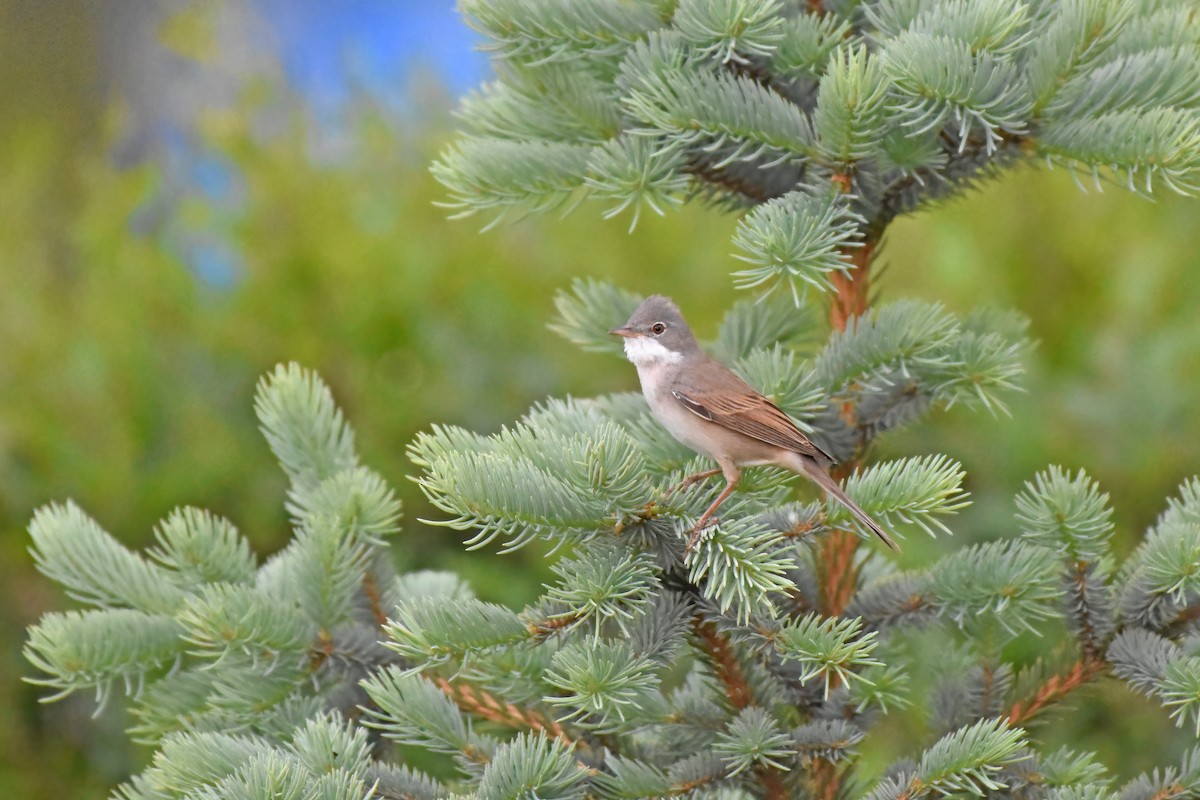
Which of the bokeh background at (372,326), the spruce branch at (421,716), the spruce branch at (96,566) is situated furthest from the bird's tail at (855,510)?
the bokeh background at (372,326)

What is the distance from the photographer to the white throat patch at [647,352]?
235cm

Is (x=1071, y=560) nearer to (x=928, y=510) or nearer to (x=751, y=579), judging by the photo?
(x=928, y=510)

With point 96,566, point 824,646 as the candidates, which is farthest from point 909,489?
point 96,566

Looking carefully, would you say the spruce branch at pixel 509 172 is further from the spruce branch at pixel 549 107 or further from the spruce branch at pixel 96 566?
the spruce branch at pixel 96 566

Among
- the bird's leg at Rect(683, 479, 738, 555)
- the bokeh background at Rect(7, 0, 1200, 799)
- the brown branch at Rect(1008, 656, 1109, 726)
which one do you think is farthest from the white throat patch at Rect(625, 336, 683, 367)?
the bokeh background at Rect(7, 0, 1200, 799)

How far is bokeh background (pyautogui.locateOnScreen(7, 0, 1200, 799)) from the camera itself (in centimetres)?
429

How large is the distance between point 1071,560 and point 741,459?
620 millimetres

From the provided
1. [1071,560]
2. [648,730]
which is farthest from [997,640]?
[648,730]

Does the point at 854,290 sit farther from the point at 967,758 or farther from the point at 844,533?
the point at 967,758

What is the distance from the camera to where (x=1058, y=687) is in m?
1.94

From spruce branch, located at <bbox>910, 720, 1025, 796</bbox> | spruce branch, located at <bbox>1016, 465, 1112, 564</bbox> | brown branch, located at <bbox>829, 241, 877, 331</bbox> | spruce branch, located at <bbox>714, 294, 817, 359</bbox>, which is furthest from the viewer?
spruce branch, located at <bbox>714, 294, 817, 359</bbox>

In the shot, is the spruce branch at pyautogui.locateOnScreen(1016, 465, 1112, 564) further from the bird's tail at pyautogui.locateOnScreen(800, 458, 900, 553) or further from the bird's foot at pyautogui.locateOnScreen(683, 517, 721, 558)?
the bird's foot at pyautogui.locateOnScreen(683, 517, 721, 558)

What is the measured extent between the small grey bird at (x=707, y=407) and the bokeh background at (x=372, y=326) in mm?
1783

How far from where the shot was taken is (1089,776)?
1.85m
